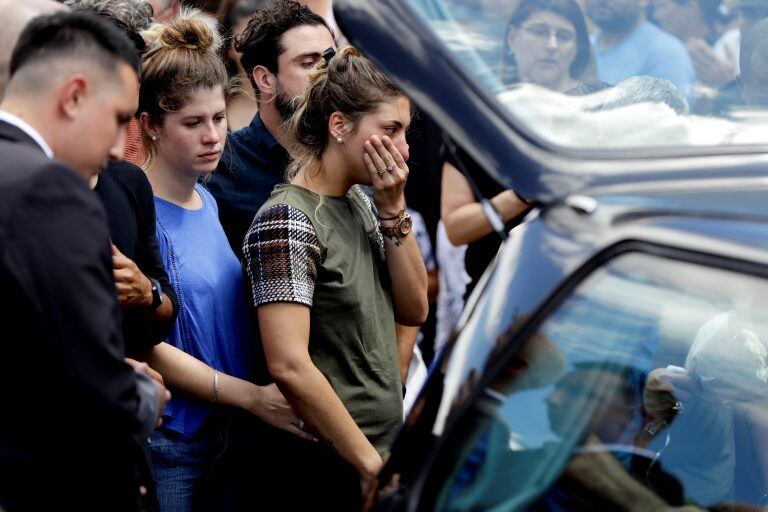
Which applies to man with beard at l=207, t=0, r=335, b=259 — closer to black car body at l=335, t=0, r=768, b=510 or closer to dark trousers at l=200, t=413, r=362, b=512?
dark trousers at l=200, t=413, r=362, b=512

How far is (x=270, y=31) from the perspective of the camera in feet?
12.7

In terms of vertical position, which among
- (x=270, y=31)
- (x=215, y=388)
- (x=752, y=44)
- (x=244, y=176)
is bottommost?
(x=215, y=388)

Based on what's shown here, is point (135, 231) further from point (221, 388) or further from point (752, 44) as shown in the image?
point (752, 44)

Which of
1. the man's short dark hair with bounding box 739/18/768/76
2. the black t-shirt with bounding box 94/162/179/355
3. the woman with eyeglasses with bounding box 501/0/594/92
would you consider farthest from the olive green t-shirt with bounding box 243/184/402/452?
the man's short dark hair with bounding box 739/18/768/76

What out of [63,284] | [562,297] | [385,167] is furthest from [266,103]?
[562,297]

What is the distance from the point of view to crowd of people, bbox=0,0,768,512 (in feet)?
6.16

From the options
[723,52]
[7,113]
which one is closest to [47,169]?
[7,113]

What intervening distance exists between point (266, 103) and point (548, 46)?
6.18ft

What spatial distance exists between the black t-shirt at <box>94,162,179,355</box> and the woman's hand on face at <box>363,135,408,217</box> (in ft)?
2.02

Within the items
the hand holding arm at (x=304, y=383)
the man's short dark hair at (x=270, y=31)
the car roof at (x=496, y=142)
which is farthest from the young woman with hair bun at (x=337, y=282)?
the car roof at (x=496, y=142)

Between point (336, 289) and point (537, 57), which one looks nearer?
point (537, 57)

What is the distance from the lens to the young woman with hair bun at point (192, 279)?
2.95 meters

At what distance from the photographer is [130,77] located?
2.03 metres

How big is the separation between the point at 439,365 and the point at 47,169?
76cm
